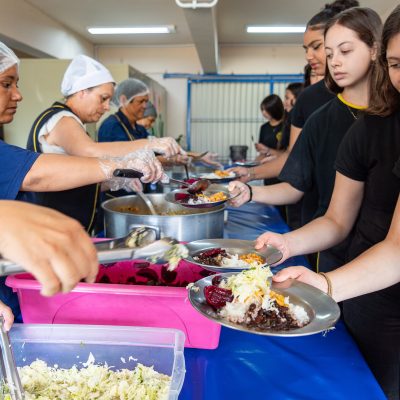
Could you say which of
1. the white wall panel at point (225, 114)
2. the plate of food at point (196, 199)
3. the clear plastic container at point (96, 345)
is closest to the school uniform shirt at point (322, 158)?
the plate of food at point (196, 199)

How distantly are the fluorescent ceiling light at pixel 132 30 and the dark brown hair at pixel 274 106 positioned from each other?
2.22 meters

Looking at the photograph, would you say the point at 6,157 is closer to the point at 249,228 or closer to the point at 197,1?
the point at 249,228

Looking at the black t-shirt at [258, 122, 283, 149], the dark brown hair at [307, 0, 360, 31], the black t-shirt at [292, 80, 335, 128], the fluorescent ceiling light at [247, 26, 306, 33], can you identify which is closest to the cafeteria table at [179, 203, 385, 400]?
the black t-shirt at [292, 80, 335, 128]

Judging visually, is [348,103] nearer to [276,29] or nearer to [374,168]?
[374,168]

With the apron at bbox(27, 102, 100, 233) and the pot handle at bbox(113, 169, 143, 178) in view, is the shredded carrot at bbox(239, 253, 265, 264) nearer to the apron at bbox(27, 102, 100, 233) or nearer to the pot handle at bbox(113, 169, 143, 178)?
the pot handle at bbox(113, 169, 143, 178)

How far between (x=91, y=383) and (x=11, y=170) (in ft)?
1.90

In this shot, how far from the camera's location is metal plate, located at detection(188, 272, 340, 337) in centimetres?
73

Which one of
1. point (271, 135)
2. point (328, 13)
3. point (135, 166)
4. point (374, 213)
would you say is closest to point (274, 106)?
point (271, 135)

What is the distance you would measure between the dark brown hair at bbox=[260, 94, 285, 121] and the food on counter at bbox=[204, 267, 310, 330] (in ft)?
13.3

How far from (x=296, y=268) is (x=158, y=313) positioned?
13.0 inches

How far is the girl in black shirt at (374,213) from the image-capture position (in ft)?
3.44

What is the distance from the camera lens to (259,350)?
3.04 ft

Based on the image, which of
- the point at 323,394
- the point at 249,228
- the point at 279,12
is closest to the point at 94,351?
the point at 323,394

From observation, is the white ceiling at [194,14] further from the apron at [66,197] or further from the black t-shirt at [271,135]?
the apron at [66,197]
